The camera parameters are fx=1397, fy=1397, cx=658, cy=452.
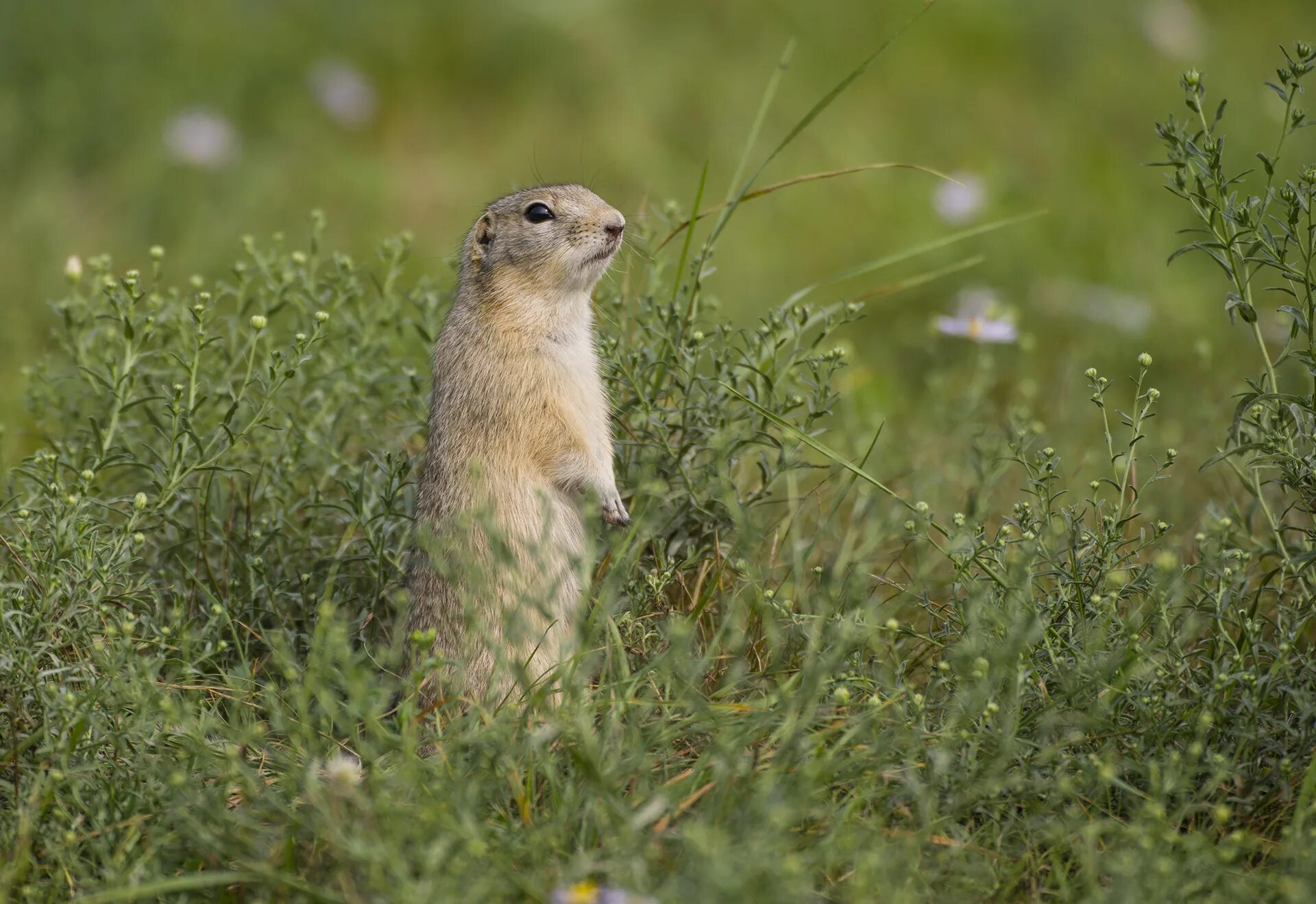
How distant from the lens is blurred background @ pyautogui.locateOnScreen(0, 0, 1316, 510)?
253 inches

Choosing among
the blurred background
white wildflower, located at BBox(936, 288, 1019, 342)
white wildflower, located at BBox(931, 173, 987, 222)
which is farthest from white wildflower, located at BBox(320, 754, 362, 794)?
white wildflower, located at BBox(931, 173, 987, 222)

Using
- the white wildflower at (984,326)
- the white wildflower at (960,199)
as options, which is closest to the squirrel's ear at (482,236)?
the white wildflower at (984,326)

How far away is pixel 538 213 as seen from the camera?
4.23m

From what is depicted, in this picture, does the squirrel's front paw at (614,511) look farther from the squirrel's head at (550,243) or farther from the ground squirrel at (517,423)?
the squirrel's head at (550,243)

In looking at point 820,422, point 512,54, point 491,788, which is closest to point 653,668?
point 491,788

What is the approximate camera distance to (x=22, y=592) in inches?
127

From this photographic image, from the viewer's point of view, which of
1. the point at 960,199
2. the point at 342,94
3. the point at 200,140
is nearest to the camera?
the point at 960,199

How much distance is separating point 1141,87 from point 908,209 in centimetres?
→ 202

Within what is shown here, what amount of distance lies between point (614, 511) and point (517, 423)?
0.41 meters

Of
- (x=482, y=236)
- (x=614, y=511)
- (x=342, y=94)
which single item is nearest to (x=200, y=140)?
(x=342, y=94)

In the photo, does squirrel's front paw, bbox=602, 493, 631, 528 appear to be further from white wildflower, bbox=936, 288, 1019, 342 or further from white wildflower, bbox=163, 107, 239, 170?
white wildflower, bbox=163, 107, 239, 170

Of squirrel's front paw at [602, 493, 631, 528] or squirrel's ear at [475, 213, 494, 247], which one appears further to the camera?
squirrel's ear at [475, 213, 494, 247]

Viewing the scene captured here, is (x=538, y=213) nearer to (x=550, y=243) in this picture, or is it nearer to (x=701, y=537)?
(x=550, y=243)

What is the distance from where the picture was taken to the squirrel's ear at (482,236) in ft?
14.1
